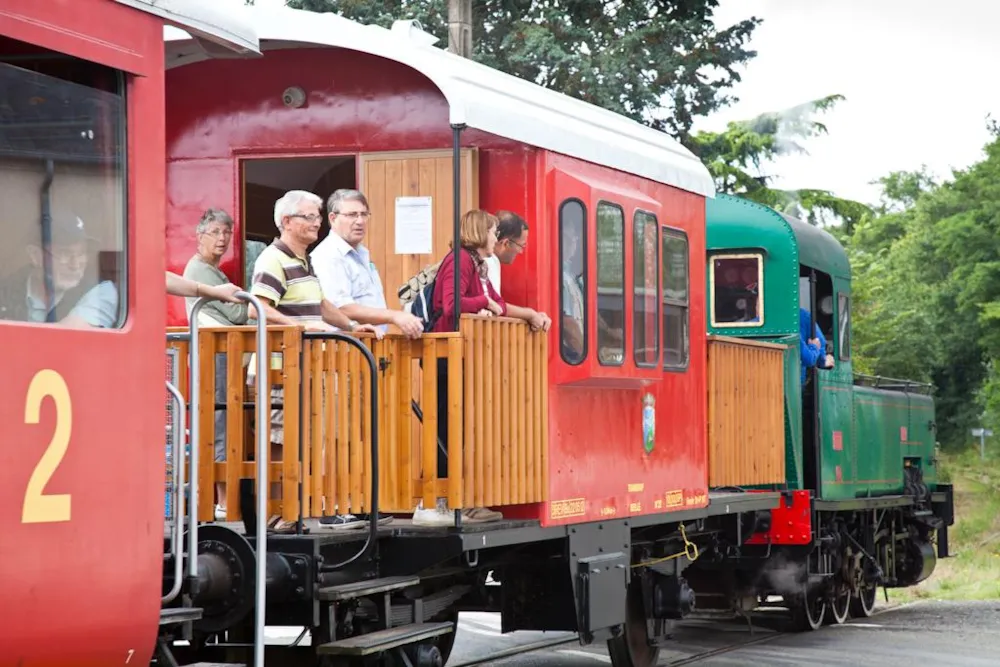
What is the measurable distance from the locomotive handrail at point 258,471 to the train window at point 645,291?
10.8 feet

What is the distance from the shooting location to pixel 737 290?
14414mm

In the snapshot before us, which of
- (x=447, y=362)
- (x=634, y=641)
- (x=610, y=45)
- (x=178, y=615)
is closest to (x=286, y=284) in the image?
(x=447, y=362)

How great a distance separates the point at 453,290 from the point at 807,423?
284 inches

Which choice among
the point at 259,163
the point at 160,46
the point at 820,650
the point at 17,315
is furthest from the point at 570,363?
the point at 820,650

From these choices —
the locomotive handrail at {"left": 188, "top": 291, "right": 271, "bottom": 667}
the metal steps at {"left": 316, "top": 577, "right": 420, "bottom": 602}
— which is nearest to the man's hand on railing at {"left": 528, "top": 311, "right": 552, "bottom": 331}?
the metal steps at {"left": 316, "top": 577, "right": 420, "bottom": 602}

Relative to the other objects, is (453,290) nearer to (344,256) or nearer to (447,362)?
(447,362)

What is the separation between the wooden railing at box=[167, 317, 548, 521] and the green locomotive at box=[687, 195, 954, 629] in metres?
4.85

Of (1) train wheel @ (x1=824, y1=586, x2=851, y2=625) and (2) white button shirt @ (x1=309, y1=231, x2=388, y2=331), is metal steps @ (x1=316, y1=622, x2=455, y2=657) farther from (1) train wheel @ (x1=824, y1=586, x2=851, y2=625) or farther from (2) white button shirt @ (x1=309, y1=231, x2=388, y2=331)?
(1) train wheel @ (x1=824, y1=586, x2=851, y2=625)

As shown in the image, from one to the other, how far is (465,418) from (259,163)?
2.24 metres

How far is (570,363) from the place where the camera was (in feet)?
27.8

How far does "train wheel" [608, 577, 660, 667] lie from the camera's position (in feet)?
34.5

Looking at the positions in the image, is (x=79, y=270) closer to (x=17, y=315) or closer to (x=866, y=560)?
(x=17, y=315)

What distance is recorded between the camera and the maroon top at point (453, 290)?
773 centimetres

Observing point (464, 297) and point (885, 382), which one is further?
point (885, 382)
